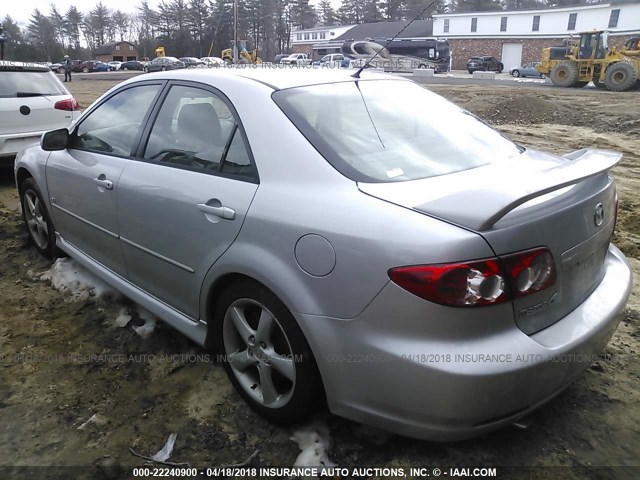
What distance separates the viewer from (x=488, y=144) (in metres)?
2.70

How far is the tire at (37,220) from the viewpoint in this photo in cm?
428

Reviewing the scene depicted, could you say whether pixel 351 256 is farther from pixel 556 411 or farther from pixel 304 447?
pixel 556 411

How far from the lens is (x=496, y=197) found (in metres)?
1.90

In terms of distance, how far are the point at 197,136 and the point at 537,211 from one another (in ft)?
5.76

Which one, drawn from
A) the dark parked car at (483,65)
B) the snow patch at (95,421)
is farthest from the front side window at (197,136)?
the dark parked car at (483,65)

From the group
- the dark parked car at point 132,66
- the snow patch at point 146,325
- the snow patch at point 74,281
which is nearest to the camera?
the snow patch at point 146,325

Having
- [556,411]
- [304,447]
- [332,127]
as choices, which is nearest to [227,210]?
[332,127]

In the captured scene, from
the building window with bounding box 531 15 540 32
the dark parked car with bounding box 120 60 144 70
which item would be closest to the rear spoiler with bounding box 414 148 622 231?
the building window with bounding box 531 15 540 32

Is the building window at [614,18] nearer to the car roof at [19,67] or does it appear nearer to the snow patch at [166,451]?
the car roof at [19,67]

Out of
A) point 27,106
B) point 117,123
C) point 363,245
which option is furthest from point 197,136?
point 27,106

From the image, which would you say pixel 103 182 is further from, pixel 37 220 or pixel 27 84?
pixel 27 84

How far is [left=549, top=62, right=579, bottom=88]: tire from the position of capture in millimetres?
25031

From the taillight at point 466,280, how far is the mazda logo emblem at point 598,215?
0.58 meters

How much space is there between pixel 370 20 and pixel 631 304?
92.4 m
